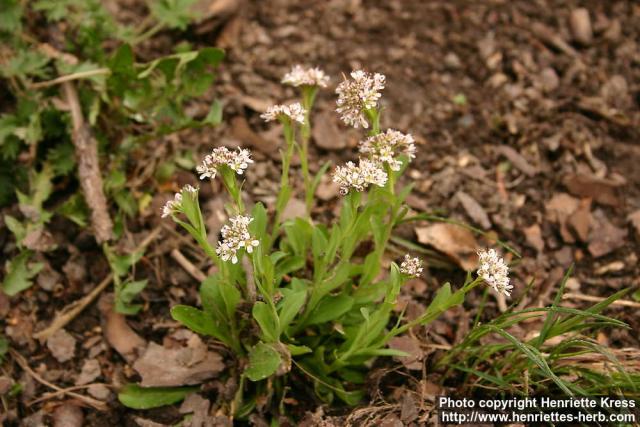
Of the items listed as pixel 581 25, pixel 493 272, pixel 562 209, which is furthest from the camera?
pixel 581 25

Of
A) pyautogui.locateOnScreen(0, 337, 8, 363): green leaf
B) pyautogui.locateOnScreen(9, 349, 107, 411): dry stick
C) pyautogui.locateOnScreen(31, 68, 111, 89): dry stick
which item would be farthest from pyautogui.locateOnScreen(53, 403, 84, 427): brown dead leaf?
pyautogui.locateOnScreen(31, 68, 111, 89): dry stick

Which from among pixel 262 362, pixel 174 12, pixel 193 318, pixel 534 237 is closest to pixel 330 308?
pixel 262 362

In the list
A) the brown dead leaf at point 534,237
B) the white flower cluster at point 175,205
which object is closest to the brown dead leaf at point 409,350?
the brown dead leaf at point 534,237

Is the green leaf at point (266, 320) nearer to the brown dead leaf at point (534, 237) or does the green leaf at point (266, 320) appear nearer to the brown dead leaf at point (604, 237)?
the brown dead leaf at point (534, 237)

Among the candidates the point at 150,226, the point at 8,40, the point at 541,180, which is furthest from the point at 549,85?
the point at 8,40

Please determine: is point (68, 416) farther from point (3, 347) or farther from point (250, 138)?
point (250, 138)

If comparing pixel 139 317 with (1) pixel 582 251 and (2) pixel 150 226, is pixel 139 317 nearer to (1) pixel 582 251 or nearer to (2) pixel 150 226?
(2) pixel 150 226
